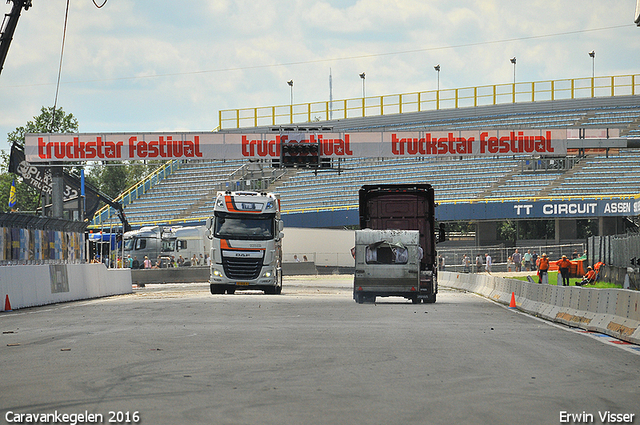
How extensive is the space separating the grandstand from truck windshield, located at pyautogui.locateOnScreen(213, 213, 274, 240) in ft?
81.7

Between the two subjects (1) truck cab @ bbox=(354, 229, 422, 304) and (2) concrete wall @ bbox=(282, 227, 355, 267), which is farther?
(2) concrete wall @ bbox=(282, 227, 355, 267)

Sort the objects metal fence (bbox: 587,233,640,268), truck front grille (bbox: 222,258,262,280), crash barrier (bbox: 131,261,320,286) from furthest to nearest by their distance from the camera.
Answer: crash barrier (bbox: 131,261,320,286) → metal fence (bbox: 587,233,640,268) → truck front grille (bbox: 222,258,262,280)

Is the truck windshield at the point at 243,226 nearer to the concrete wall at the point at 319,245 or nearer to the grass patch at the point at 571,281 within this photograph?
the grass patch at the point at 571,281

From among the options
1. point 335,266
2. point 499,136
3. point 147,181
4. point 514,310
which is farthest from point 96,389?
point 147,181

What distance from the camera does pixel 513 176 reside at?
60.4 m

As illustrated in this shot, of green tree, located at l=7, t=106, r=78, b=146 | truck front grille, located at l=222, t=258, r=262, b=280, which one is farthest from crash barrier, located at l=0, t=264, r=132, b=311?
green tree, located at l=7, t=106, r=78, b=146

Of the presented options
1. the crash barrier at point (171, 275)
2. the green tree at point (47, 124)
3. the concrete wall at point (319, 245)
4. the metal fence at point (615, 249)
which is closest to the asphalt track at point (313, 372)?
the metal fence at point (615, 249)

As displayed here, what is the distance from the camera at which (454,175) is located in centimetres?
6266

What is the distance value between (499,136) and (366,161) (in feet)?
95.4

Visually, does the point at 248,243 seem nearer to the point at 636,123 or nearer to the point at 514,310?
the point at 514,310

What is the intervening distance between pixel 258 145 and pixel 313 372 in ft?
97.7

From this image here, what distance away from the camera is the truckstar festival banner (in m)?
38.6

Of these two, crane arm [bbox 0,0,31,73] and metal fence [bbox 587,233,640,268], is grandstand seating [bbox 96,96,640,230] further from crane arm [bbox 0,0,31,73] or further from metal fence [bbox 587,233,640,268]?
crane arm [bbox 0,0,31,73]

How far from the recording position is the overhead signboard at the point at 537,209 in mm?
53812
